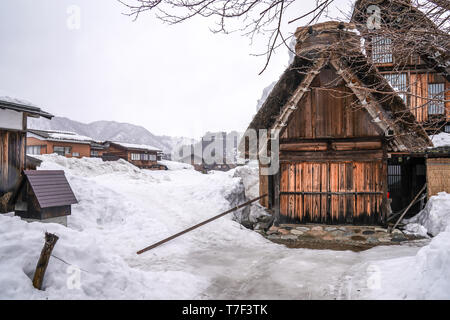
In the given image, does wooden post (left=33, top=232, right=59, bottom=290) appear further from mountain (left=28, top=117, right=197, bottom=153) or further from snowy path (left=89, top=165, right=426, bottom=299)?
mountain (left=28, top=117, right=197, bottom=153)

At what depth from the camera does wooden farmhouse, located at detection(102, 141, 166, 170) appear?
36.2 metres

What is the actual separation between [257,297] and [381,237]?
5550 millimetres

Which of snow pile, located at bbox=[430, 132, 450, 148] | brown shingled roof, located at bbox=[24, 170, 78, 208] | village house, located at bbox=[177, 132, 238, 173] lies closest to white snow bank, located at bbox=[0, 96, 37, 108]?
brown shingled roof, located at bbox=[24, 170, 78, 208]

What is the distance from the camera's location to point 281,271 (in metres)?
5.59

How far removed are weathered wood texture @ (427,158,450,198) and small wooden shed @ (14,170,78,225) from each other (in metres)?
12.6

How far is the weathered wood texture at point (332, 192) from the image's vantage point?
28.5ft

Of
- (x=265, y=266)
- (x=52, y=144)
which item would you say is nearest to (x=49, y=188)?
(x=265, y=266)

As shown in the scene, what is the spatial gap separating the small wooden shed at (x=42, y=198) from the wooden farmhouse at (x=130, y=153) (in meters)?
28.6

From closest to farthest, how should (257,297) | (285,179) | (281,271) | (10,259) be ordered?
(10,259) → (257,297) → (281,271) → (285,179)

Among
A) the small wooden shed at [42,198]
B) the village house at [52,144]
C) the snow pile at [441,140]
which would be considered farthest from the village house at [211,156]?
the small wooden shed at [42,198]

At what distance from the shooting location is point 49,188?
290 inches

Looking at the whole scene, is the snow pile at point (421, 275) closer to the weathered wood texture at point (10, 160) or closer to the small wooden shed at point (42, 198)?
the small wooden shed at point (42, 198)
